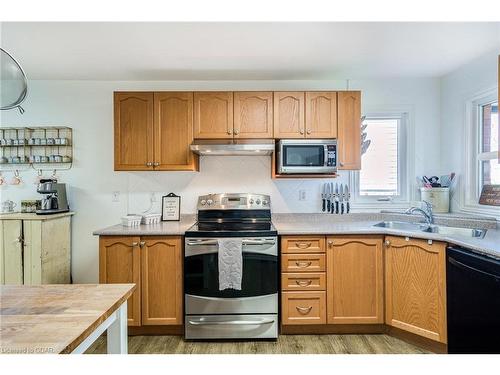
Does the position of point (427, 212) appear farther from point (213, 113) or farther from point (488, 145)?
point (213, 113)

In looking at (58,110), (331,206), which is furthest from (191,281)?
(58,110)

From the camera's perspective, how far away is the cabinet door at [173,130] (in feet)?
8.87

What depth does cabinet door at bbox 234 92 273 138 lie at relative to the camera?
8.90 feet

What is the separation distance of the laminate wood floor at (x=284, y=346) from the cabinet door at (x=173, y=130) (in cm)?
148

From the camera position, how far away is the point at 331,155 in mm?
2635

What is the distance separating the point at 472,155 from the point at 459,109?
47cm

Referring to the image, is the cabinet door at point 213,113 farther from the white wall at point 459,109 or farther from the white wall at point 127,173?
the white wall at point 459,109

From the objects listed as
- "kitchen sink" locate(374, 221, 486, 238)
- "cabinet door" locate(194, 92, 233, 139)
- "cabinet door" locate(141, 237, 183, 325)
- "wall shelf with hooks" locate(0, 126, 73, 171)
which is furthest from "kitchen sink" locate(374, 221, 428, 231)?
"wall shelf with hooks" locate(0, 126, 73, 171)

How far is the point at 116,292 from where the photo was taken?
1.10m

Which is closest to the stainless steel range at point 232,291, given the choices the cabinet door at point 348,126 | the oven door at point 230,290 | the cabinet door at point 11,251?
the oven door at point 230,290

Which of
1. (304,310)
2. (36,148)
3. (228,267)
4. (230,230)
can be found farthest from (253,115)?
(36,148)

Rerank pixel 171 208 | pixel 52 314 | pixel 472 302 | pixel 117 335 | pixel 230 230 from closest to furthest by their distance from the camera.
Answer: pixel 52 314, pixel 117 335, pixel 472 302, pixel 230 230, pixel 171 208
